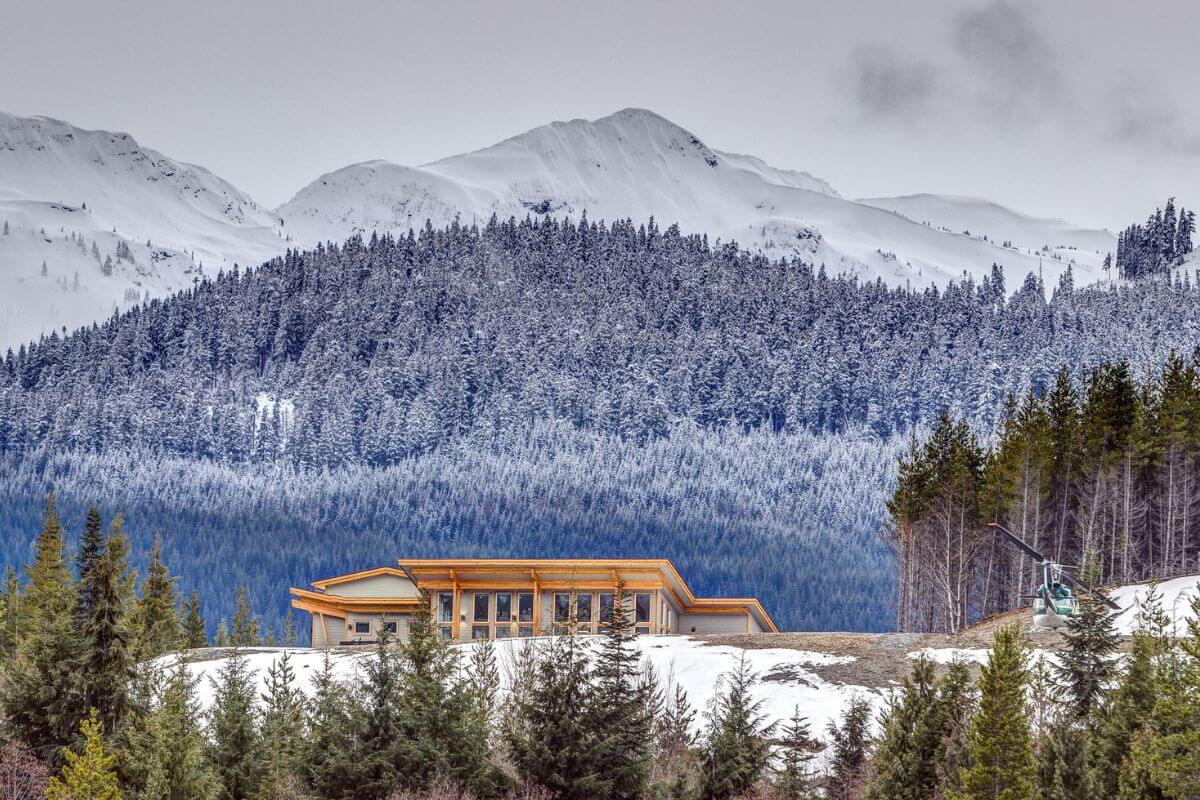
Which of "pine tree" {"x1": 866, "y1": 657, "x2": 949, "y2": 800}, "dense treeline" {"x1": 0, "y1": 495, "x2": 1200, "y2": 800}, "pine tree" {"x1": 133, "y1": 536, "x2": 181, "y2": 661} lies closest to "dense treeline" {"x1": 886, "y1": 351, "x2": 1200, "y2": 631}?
"dense treeline" {"x1": 0, "y1": 495, "x2": 1200, "y2": 800}

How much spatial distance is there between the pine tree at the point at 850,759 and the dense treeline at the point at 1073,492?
35587mm

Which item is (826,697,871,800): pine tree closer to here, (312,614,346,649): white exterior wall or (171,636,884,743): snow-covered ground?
(171,636,884,743): snow-covered ground

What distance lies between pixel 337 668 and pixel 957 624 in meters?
37.3

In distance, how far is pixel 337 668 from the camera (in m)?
59.0

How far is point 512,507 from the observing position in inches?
6988

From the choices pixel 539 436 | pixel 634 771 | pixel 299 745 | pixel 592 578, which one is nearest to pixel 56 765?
pixel 299 745

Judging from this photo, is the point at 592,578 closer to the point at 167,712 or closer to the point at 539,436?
the point at 167,712

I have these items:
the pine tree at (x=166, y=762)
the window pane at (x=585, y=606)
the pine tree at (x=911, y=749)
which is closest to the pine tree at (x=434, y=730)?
the pine tree at (x=166, y=762)

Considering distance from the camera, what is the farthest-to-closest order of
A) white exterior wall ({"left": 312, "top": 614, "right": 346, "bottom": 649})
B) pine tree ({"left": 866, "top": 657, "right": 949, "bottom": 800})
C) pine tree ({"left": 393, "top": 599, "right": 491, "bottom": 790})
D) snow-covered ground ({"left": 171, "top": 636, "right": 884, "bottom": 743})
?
1. white exterior wall ({"left": 312, "top": 614, "right": 346, "bottom": 649})
2. snow-covered ground ({"left": 171, "top": 636, "right": 884, "bottom": 743})
3. pine tree ({"left": 393, "top": 599, "right": 491, "bottom": 790})
4. pine tree ({"left": 866, "top": 657, "right": 949, "bottom": 800})

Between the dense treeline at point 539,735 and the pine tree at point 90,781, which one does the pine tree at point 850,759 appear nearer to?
the dense treeline at point 539,735

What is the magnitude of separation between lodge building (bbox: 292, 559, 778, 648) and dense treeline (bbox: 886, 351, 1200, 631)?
19734 mm

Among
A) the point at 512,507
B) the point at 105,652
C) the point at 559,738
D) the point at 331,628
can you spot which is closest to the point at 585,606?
the point at 331,628

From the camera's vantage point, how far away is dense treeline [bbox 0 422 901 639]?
159 metres

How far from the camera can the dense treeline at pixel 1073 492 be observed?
3108 inches
